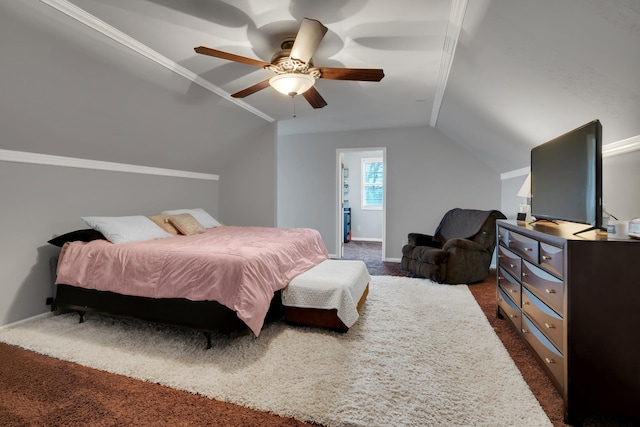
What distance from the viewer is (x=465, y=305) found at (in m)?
3.18

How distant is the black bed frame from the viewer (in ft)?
7.31

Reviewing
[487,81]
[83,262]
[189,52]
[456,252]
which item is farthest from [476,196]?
[83,262]

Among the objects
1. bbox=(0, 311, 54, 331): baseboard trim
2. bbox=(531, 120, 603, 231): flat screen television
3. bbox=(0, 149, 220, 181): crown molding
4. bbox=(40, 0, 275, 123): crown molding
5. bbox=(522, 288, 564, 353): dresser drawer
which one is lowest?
bbox=(0, 311, 54, 331): baseboard trim

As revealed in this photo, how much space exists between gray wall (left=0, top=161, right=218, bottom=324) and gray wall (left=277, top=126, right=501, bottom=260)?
310 cm

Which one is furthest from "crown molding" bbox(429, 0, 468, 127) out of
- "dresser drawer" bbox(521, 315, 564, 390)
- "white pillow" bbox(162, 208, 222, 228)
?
"white pillow" bbox(162, 208, 222, 228)

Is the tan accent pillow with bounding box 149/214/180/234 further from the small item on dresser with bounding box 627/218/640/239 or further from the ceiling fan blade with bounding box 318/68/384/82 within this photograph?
the small item on dresser with bounding box 627/218/640/239

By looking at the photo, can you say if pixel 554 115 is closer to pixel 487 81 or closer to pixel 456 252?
pixel 487 81

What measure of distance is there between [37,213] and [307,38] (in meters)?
2.88

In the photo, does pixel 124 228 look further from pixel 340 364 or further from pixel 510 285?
pixel 510 285

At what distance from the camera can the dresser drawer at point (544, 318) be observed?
158 centimetres

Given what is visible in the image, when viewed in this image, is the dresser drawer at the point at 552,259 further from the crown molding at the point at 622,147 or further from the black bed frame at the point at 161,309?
the black bed frame at the point at 161,309

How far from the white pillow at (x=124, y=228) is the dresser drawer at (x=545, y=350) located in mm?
3351

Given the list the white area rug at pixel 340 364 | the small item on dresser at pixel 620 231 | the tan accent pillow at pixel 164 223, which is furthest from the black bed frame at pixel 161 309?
the small item on dresser at pixel 620 231

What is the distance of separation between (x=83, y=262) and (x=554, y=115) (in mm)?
4027
